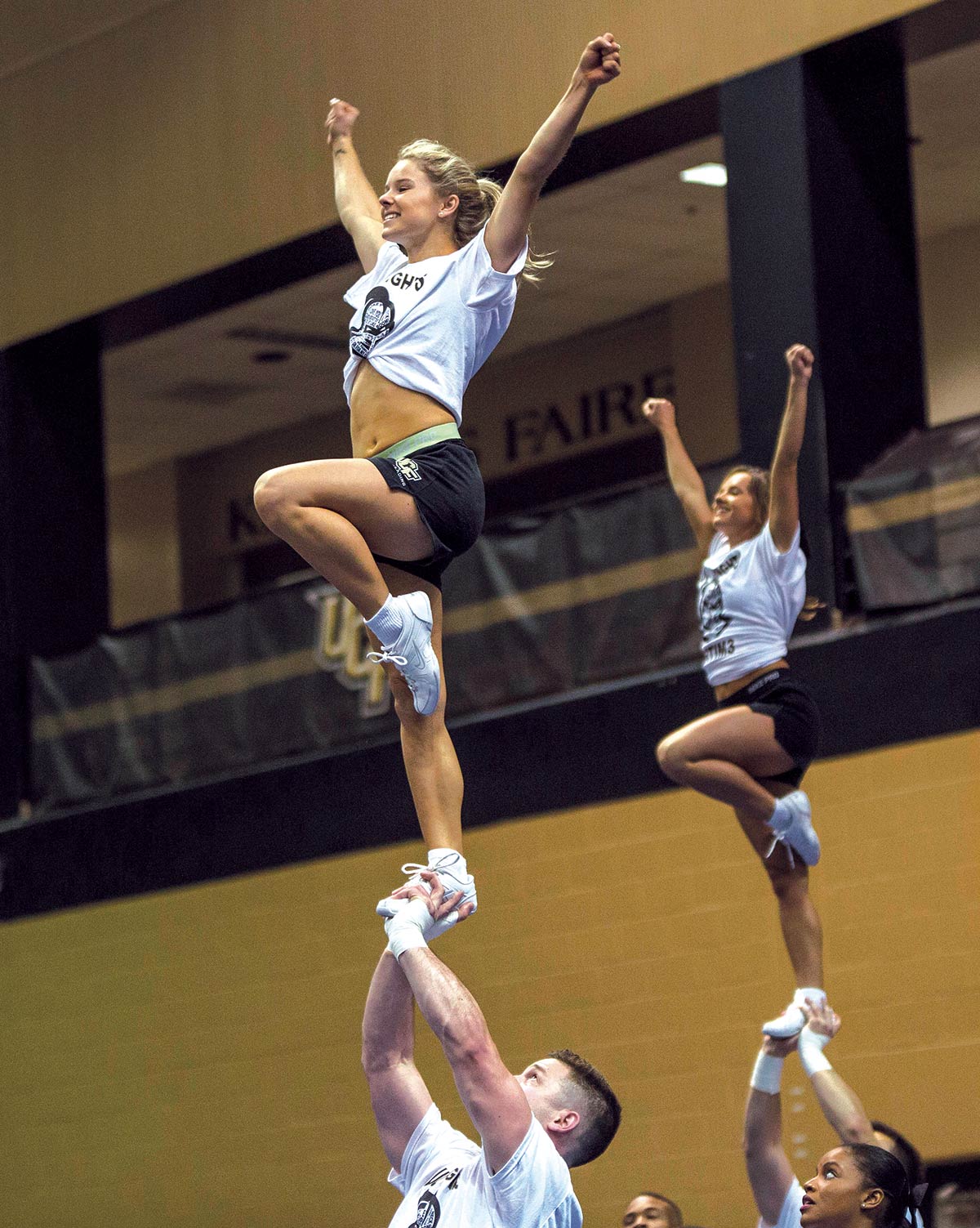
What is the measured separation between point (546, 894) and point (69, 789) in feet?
9.84

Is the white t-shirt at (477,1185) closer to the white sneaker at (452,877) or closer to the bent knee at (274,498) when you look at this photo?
the white sneaker at (452,877)

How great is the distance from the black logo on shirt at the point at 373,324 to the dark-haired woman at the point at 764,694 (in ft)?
6.43

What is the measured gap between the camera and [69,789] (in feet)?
35.2

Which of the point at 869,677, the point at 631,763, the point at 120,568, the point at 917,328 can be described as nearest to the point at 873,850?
the point at 869,677

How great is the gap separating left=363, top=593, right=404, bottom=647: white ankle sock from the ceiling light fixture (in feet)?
21.3

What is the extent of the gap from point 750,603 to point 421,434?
210 cm

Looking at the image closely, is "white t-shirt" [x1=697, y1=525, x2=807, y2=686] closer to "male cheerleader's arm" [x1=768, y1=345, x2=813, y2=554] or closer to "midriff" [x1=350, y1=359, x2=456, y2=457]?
"male cheerleader's arm" [x1=768, y1=345, x2=813, y2=554]

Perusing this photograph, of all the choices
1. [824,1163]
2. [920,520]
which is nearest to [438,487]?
[824,1163]

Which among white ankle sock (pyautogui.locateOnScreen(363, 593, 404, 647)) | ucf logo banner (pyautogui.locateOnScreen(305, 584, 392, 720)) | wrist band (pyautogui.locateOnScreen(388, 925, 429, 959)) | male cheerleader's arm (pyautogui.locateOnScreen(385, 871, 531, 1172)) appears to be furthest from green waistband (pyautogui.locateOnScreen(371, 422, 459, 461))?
ucf logo banner (pyautogui.locateOnScreen(305, 584, 392, 720))

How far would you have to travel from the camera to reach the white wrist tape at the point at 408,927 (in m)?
4.07

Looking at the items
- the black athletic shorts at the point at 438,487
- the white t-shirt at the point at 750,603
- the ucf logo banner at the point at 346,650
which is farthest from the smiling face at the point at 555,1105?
the ucf logo banner at the point at 346,650

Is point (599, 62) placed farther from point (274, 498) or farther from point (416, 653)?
point (416, 653)

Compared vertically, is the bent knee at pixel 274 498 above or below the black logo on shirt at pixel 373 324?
below

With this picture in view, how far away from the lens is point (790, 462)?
6598 mm
